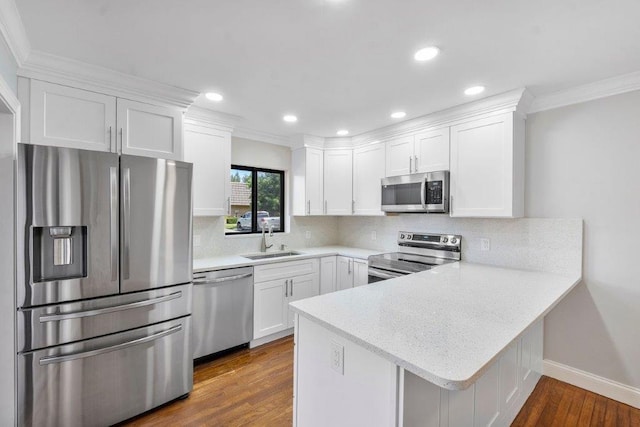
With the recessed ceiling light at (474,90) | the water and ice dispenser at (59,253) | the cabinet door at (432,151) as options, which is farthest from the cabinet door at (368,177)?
the water and ice dispenser at (59,253)

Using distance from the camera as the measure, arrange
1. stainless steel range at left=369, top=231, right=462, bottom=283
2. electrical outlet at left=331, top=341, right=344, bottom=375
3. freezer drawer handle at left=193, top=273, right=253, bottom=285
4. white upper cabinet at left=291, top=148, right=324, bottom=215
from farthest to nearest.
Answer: white upper cabinet at left=291, top=148, right=324, bottom=215, stainless steel range at left=369, top=231, right=462, bottom=283, freezer drawer handle at left=193, top=273, right=253, bottom=285, electrical outlet at left=331, top=341, right=344, bottom=375

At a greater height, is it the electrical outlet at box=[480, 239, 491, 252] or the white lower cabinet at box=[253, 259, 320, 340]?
the electrical outlet at box=[480, 239, 491, 252]

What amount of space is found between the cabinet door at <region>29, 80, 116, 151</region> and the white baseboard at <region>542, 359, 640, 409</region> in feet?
12.9

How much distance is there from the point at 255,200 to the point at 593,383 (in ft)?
12.0

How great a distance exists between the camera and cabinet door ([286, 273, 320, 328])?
3291mm

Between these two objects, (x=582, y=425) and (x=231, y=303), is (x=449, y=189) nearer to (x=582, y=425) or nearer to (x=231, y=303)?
(x=582, y=425)

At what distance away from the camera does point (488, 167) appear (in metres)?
2.52

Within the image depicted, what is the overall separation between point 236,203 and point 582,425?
11.8 feet

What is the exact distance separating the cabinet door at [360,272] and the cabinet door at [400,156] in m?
1.08

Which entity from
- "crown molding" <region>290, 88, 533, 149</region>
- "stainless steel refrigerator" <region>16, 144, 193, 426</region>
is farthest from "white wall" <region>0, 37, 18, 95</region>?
"crown molding" <region>290, 88, 533, 149</region>

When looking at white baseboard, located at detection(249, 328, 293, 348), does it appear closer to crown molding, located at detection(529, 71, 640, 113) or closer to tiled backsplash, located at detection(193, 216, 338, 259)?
tiled backsplash, located at detection(193, 216, 338, 259)

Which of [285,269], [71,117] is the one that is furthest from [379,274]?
[71,117]

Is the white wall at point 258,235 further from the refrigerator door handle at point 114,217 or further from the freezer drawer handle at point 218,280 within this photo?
the refrigerator door handle at point 114,217

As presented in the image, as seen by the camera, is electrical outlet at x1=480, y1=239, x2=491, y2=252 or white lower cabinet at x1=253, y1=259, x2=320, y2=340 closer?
electrical outlet at x1=480, y1=239, x2=491, y2=252
